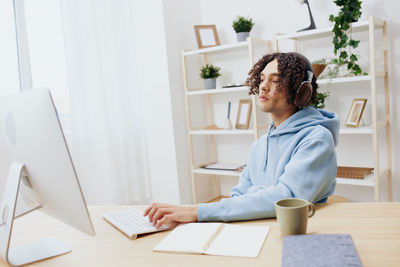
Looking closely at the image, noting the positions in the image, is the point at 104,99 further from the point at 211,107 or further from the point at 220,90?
the point at 211,107

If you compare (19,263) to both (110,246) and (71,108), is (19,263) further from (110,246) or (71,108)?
(71,108)

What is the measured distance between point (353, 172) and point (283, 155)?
5.25 feet

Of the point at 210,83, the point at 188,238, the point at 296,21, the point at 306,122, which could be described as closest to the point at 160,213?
the point at 188,238

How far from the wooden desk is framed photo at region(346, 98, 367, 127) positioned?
1.69 meters

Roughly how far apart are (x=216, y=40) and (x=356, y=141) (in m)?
1.46

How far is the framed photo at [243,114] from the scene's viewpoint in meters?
3.28

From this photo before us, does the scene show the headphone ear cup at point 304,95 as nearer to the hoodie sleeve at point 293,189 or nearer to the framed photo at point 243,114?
the hoodie sleeve at point 293,189

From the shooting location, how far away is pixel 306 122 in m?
1.37

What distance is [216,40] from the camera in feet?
11.3

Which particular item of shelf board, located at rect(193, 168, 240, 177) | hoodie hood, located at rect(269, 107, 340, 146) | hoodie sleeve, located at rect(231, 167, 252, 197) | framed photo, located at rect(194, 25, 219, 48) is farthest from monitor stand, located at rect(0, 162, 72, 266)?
framed photo, located at rect(194, 25, 219, 48)

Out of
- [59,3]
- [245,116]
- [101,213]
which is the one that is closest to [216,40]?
[245,116]

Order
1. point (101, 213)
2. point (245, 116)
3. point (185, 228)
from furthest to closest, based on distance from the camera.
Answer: point (245, 116)
point (101, 213)
point (185, 228)

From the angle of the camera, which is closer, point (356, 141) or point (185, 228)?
point (185, 228)

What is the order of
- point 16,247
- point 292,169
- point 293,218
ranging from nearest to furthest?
point 293,218
point 16,247
point 292,169
